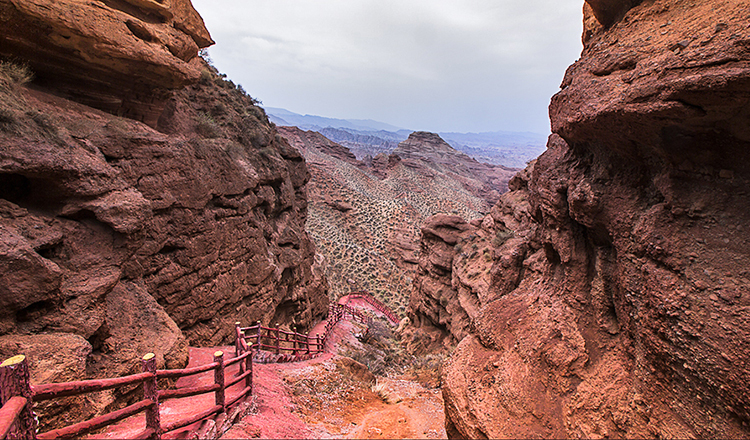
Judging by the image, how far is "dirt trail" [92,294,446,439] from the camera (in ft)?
14.1

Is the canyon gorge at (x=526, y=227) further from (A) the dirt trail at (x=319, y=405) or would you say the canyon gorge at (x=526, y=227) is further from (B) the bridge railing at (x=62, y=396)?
(B) the bridge railing at (x=62, y=396)

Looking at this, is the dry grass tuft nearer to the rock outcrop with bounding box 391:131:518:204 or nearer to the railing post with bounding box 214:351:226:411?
the railing post with bounding box 214:351:226:411

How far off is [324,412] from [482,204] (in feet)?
190

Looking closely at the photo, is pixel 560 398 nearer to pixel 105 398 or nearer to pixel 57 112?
pixel 105 398

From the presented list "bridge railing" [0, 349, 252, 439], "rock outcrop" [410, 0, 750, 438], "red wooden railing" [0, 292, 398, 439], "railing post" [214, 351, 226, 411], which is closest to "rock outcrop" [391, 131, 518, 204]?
"rock outcrop" [410, 0, 750, 438]

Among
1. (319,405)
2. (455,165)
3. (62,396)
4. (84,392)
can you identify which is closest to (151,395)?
(84,392)

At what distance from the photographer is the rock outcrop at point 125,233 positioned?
397cm

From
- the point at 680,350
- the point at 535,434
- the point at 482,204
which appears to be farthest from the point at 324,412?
the point at 482,204

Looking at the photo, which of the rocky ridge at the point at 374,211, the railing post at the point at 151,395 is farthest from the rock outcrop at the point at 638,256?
the rocky ridge at the point at 374,211

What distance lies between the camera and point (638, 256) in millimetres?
3418

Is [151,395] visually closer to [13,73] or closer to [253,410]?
[253,410]

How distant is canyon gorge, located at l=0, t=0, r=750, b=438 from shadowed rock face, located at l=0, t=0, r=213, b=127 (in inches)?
1.4

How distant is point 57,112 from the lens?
568 centimetres

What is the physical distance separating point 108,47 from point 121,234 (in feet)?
11.6
